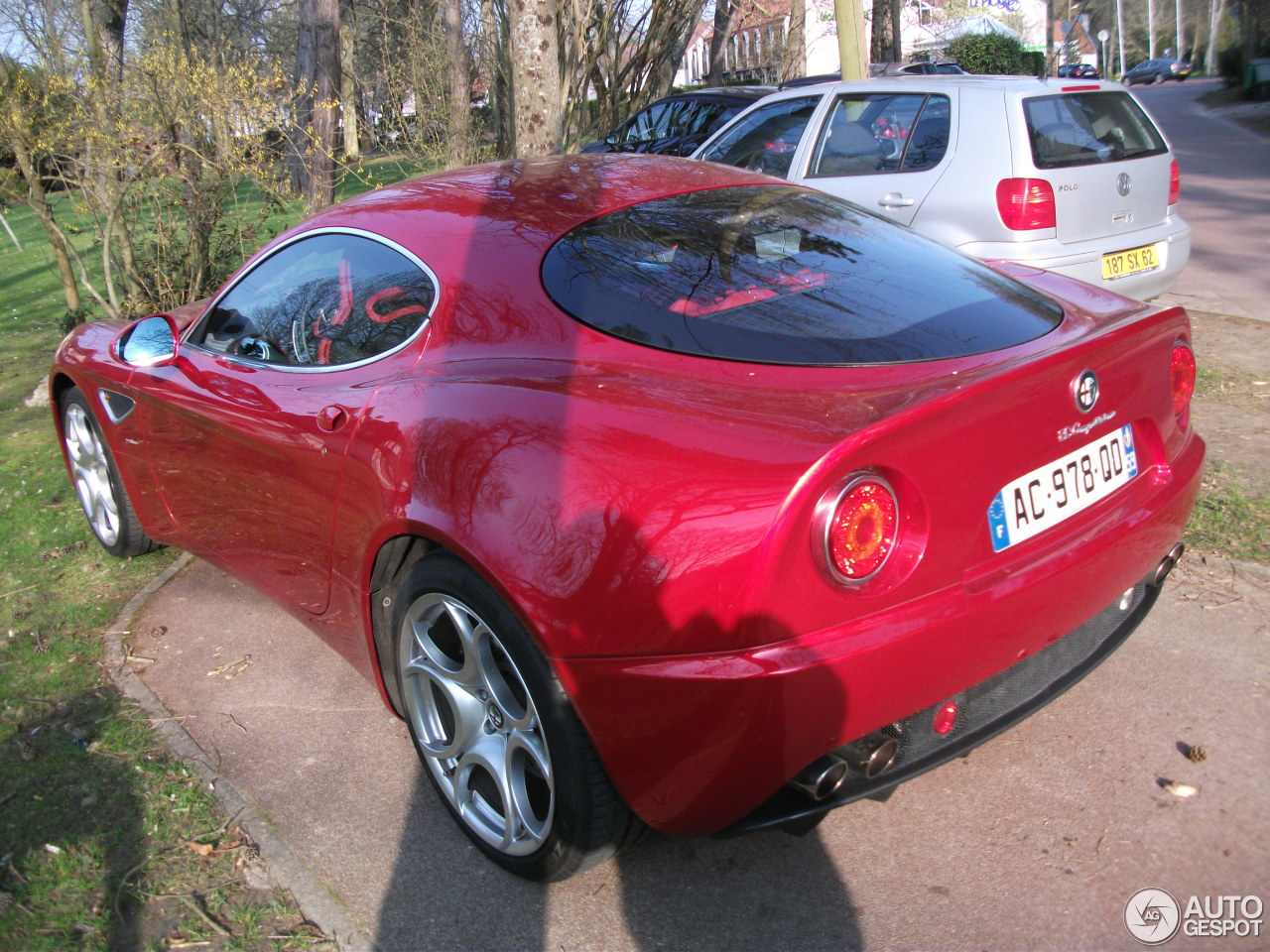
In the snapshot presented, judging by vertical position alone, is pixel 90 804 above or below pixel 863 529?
below

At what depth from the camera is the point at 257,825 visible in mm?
Answer: 2703

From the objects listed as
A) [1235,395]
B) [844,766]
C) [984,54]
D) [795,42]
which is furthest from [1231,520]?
[984,54]

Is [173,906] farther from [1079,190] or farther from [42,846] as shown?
[1079,190]

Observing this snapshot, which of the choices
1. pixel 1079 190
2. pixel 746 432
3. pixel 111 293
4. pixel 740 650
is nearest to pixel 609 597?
pixel 740 650

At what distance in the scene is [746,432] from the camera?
6.63 ft

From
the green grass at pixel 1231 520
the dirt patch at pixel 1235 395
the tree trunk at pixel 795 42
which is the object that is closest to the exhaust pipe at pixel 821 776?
the green grass at pixel 1231 520

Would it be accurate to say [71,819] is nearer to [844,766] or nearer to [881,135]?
[844,766]

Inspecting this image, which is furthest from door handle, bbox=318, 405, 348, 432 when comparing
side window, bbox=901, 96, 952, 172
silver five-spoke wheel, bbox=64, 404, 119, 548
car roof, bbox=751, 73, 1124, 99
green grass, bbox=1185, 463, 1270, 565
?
car roof, bbox=751, 73, 1124, 99

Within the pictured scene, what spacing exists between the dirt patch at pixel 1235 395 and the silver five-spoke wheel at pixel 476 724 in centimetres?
337

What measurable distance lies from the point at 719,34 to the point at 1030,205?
19135 mm

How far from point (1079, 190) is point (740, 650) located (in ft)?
16.7

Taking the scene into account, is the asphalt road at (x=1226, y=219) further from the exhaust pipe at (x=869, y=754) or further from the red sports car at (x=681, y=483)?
the exhaust pipe at (x=869, y=754)

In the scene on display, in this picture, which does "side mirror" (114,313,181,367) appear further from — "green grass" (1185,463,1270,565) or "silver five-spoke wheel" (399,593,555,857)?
"green grass" (1185,463,1270,565)

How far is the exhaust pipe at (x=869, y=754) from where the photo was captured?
208 cm
